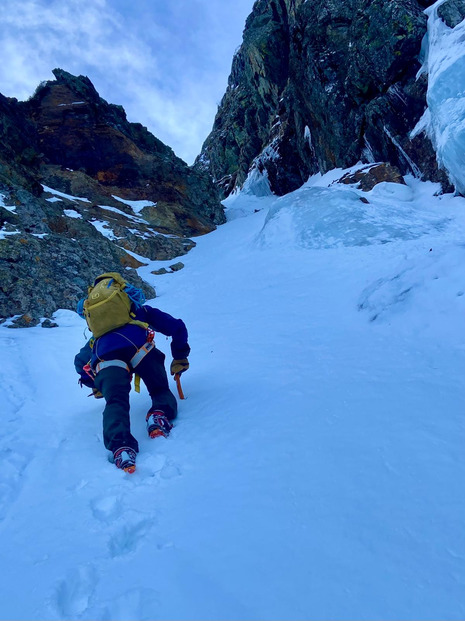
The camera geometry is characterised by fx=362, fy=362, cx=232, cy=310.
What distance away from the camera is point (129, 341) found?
3990mm

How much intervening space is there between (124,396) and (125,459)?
33.1 inches

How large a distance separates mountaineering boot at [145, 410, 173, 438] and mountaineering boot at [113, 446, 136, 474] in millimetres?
371

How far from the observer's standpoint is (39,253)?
1111 centimetres

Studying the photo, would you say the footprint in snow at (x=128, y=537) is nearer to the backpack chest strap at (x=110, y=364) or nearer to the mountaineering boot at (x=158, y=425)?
the mountaineering boot at (x=158, y=425)

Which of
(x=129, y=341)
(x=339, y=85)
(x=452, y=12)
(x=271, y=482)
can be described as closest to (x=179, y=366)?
(x=129, y=341)

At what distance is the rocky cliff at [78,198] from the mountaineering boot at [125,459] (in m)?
7.18

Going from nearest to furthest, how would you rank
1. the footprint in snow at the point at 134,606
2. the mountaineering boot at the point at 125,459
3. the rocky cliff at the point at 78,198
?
the footprint in snow at the point at 134,606
the mountaineering boot at the point at 125,459
the rocky cliff at the point at 78,198

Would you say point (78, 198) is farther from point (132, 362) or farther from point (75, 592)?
point (75, 592)

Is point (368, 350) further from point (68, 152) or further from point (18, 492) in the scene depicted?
point (68, 152)

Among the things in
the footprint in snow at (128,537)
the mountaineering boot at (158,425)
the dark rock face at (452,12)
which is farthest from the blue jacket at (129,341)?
the dark rock face at (452,12)

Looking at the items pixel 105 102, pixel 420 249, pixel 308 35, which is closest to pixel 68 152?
pixel 105 102

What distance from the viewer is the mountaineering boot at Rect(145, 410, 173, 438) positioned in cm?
335

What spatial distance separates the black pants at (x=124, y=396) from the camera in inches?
122

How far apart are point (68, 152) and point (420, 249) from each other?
87.8 ft
